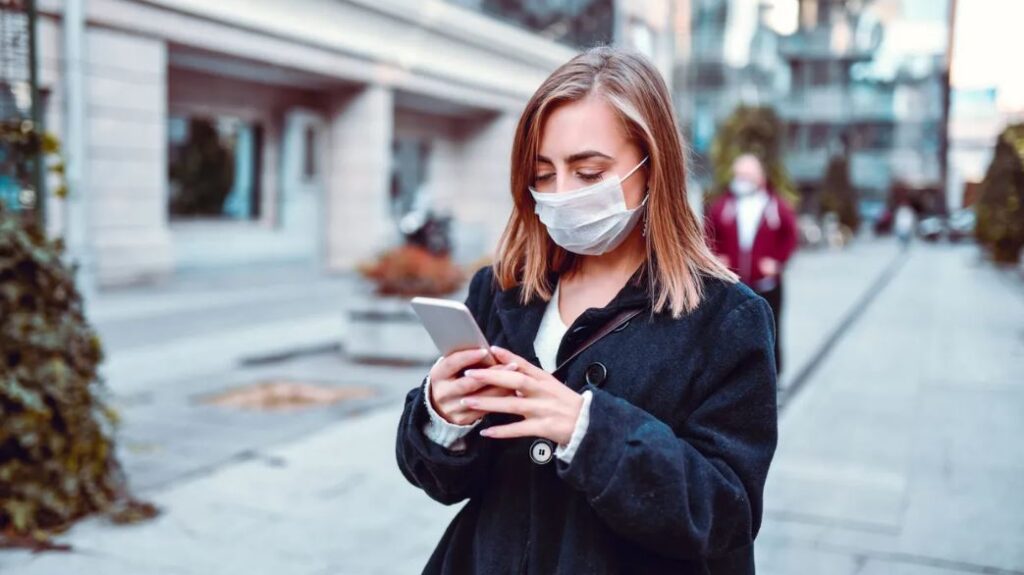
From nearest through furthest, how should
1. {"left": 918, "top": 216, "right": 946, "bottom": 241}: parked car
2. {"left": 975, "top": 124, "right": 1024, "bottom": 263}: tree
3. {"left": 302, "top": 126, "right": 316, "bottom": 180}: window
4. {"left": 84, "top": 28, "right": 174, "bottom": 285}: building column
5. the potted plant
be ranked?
the potted plant → {"left": 975, "top": 124, "right": 1024, "bottom": 263}: tree → {"left": 84, "top": 28, "right": 174, "bottom": 285}: building column → {"left": 302, "top": 126, "right": 316, "bottom": 180}: window → {"left": 918, "top": 216, "right": 946, "bottom": 241}: parked car

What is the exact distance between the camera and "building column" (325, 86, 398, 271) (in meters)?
20.6

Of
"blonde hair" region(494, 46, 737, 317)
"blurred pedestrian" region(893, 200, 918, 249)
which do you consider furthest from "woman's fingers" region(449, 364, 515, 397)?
"blurred pedestrian" region(893, 200, 918, 249)

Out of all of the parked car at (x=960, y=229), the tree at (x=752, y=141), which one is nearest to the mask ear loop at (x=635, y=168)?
the tree at (x=752, y=141)

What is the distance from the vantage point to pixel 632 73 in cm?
172

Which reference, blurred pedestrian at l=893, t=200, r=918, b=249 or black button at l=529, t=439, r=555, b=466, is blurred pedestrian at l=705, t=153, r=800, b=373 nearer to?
black button at l=529, t=439, r=555, b=466

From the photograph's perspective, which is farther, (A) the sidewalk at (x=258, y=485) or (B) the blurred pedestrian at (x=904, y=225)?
(B) the blurred pedestrian at (x=904, y=225)

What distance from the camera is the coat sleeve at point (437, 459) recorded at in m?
1.70

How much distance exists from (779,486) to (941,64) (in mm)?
61940

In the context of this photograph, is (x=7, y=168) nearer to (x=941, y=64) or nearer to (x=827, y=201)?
(x=827, y=201)

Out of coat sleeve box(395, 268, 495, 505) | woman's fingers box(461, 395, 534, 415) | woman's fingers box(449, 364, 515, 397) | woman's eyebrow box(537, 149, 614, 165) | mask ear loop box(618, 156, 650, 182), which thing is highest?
woman's eyebrow box(537, 149, 614, 165)

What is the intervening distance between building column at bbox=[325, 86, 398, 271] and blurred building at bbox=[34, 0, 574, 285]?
0.03 metres

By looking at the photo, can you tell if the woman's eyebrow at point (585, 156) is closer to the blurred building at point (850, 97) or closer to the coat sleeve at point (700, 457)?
the coat sleeve at point (700, 457)

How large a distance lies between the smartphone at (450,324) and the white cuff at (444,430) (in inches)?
5.3

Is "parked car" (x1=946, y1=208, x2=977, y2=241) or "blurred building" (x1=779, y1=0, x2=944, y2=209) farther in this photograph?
"blurred building" (x1=779, y1=0, x2=944, y2=209)
